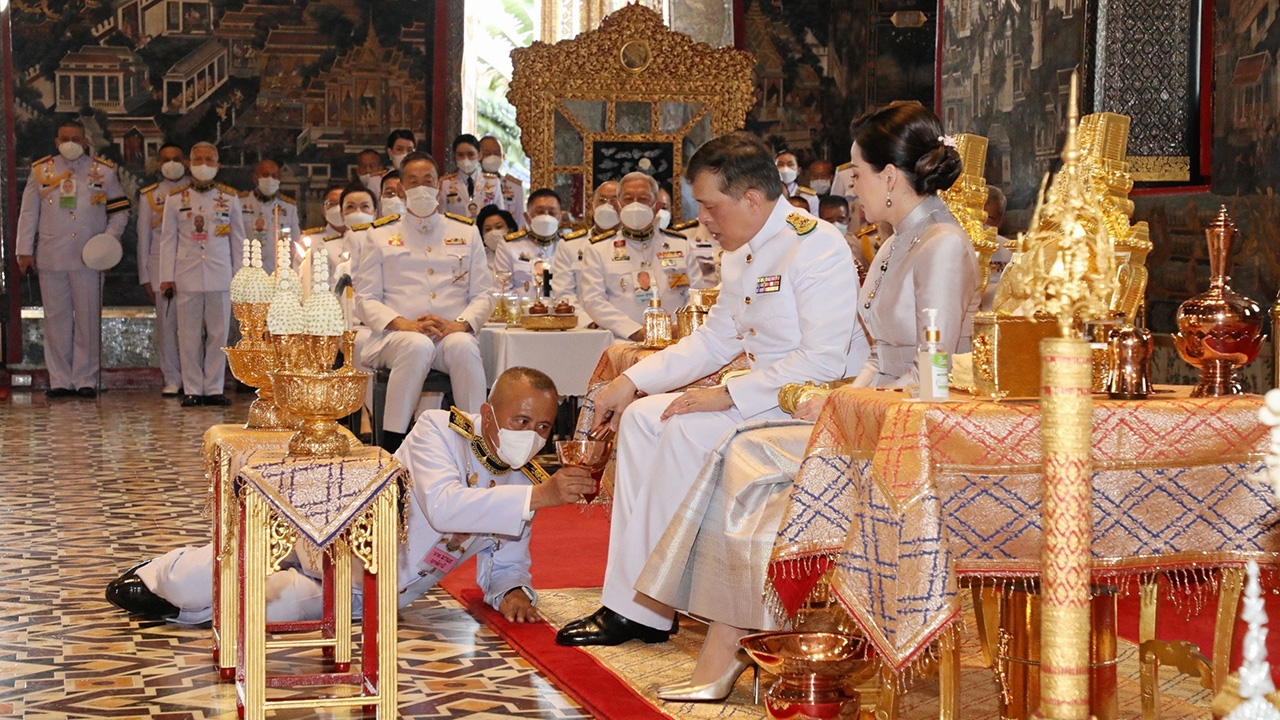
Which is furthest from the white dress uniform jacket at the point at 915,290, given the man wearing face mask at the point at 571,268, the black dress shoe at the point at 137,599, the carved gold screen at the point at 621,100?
the carved gold screen at the point at 621,100

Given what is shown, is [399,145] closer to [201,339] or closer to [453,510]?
[201,339]

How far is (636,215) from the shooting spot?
371 inches

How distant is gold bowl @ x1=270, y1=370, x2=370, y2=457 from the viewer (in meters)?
3.41

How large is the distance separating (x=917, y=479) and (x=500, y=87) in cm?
1592

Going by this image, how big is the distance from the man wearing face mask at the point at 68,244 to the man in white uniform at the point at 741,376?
32.7ft

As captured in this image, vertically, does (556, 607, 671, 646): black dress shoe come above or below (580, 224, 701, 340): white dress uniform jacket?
below

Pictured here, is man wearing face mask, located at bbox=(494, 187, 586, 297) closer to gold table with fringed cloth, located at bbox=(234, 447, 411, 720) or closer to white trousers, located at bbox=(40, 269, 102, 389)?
white trousers, located at bbox=(40, 269, 102, 389)

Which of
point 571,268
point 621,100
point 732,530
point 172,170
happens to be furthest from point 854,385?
point 172,170

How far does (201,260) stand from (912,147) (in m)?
10.4

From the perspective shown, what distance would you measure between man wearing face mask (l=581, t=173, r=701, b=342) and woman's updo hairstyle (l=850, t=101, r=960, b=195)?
5.63 m

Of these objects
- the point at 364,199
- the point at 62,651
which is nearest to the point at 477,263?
the point at 364,199

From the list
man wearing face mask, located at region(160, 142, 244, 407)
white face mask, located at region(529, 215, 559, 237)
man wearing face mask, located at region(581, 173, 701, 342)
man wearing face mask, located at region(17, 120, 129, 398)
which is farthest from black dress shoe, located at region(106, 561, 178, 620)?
man wearing face mask, located at region(17, 120, 129, 398)

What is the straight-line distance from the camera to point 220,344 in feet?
42.4

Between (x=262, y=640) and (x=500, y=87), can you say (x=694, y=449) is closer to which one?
(x=262, y=640)
